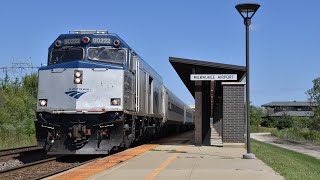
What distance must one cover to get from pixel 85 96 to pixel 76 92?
1.09 ft

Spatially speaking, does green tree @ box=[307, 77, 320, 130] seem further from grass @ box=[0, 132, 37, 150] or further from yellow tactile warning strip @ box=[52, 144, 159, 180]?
yellow tactile warning strip @ box=[52, 144, 159, 180]

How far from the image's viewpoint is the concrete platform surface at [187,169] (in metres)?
10.1

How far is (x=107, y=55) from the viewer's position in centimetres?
1634

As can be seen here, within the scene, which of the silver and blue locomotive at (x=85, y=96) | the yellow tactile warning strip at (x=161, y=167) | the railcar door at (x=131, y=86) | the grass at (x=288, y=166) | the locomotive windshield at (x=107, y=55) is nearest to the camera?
the yellow tactile warning strip at (x=161, y=167)

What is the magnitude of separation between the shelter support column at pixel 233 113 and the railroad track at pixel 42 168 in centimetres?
620

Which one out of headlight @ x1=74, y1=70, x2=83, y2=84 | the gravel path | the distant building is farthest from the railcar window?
the distant building

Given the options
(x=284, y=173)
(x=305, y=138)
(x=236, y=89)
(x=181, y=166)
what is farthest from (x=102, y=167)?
(x=305, y=138)

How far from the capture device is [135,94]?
1770 cm

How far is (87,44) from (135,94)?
284cm

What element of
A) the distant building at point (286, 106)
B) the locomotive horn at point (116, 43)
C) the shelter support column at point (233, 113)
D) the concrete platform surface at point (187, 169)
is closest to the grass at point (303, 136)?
the shelter support column at point (233, 113)

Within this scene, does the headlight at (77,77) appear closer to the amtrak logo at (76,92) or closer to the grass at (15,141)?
the amtrak logo at (76,92)

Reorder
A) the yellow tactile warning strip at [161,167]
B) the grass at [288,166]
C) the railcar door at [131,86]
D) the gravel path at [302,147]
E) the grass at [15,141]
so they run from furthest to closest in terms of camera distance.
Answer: the gravel path at [302,147], the grass at [15,141], the railcar door at [131,86], the grass at [288,166], the yellow tactile warning strip at [161,167]

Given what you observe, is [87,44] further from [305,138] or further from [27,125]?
[305,138]

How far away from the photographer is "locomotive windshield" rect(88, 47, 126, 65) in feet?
53.2
